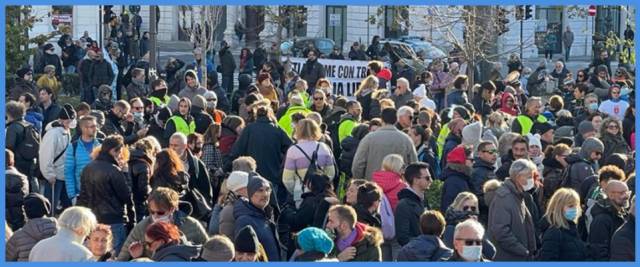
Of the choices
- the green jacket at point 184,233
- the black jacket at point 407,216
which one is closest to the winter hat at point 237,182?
the green jacket at point 184,233

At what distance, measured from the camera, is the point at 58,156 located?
15508 mm

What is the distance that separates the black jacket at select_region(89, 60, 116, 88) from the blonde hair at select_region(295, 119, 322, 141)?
1422 cm

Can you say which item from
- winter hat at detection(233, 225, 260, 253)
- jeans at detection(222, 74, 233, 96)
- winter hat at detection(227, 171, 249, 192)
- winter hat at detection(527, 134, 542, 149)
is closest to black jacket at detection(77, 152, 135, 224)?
winter hat at detection(227, 171, 249, 192)

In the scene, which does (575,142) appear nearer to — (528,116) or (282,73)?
(528,116)

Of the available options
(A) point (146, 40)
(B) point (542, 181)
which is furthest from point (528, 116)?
(A) point (146, 40)

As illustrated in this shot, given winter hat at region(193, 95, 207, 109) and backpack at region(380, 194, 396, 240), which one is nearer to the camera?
backpack at region(380, 194, 396, 240)

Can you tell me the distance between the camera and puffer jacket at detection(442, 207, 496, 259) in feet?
35.9

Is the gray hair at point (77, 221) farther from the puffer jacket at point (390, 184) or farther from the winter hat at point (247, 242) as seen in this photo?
the puffer jacket at point (390, 184)

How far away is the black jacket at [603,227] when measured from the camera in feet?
38.6

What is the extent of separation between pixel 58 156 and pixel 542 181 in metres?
4.69

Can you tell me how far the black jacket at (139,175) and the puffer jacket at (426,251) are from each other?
3.20 m

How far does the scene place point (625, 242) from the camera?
11164mm

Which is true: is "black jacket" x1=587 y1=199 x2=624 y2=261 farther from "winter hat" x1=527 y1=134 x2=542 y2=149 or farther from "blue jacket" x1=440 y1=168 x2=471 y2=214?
"winter hat" x1=527 y1=134 x2=542 y2=149

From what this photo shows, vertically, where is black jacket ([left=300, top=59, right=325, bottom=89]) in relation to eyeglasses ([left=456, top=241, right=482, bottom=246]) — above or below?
above
